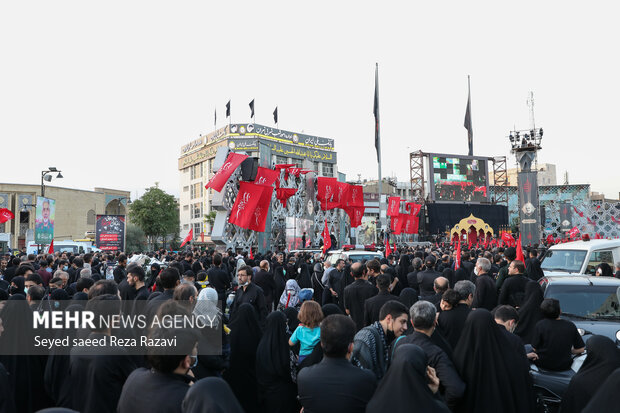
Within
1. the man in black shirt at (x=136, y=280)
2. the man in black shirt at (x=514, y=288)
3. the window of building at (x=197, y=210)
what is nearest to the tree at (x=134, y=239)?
the window of building at (x=197, y=210)

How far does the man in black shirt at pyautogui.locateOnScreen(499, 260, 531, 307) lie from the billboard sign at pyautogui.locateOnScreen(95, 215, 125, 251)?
63.1 feet

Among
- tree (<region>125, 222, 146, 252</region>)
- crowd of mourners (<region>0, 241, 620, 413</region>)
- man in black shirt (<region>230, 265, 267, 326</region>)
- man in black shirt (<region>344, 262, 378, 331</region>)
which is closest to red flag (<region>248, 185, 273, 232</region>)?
man in black shirt (<region>230, 265, 267, 326</region>)

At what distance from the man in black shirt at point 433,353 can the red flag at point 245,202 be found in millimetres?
16036

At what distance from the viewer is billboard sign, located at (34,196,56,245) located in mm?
18047

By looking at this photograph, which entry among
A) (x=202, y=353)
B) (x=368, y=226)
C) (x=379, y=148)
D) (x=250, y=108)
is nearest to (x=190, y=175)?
(x=250, y=108)

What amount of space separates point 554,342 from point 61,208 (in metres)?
64.9

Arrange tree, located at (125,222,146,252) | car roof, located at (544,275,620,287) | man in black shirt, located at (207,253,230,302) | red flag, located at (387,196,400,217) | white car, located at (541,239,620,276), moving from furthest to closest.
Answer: tree, located at (125,222,146,252) < red flag, located at (387,196,400,217) < white car, located at (541,239,620,276) < man in black shirt, located at (207,253,230,302) < car roof, located at (544,275,620,287)

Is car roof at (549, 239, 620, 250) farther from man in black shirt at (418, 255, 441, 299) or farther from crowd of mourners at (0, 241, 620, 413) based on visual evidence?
crowd of mourners at (0, 241, 620, 413)

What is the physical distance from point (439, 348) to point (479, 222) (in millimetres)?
49798

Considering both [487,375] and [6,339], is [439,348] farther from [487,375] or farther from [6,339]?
[6,339]

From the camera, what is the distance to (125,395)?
283 centimetres

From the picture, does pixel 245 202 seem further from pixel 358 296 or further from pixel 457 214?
pixel 457 214

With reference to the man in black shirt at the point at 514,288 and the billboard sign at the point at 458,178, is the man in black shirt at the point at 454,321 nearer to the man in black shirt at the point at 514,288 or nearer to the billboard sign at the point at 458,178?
the man in black shirt at the point at 514,288

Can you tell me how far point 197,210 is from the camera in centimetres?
7256
